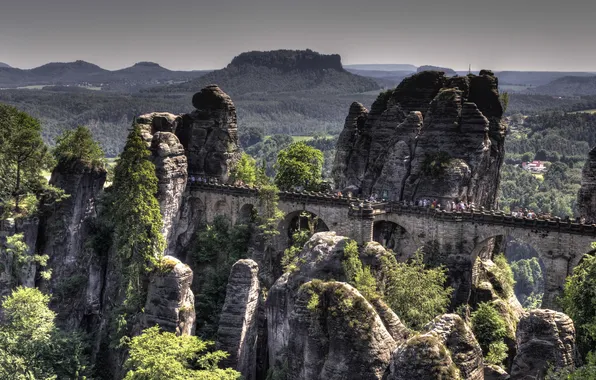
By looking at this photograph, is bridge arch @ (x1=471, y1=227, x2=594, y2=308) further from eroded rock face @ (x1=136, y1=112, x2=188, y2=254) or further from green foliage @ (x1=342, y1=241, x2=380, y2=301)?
eroded rock face @ (x1=136, y1=112, x2=188, y2=254)

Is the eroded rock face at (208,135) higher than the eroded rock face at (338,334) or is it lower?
higher

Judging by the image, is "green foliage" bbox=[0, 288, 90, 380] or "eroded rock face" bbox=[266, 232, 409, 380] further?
"green foliage" bbox=[0, 288, 90, 380]

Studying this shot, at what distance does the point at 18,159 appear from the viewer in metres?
58.8

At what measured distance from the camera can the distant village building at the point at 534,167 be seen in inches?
7338

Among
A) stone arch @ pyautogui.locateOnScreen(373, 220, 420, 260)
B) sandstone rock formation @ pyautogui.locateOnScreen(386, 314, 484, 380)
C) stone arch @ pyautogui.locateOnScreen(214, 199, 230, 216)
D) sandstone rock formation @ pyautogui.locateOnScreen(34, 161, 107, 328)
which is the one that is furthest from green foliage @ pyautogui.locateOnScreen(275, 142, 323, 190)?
sandstone rock formation @ pyautogui.locateOnScreen(386, 314, 484, 380)

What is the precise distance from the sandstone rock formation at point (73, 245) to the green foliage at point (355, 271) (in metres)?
25.0

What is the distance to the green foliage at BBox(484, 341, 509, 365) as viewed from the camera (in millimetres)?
41531

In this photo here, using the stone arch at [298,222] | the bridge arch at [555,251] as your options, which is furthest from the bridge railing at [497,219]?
the stone arch at [298,222]

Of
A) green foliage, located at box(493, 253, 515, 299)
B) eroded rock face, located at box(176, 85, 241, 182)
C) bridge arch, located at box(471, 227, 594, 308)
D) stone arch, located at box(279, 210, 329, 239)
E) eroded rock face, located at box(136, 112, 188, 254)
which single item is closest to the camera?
bridge arch, located at box(471, 227, 594, 308)

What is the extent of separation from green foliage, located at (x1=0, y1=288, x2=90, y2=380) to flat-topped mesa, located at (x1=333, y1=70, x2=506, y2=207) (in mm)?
29209

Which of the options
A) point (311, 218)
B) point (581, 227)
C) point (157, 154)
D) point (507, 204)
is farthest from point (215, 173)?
point (507, 204)

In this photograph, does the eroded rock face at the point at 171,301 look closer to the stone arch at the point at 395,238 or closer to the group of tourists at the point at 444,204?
the stone arch at the point at 395,238

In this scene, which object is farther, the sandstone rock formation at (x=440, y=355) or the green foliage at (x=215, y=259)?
the green foliage at (x=215, y=259)

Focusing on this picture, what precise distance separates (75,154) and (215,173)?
13963mm
